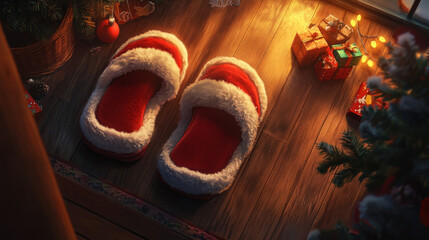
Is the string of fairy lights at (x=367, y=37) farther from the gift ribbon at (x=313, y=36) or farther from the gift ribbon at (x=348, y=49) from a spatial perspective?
the gift ribbon at (x=313, y=36)

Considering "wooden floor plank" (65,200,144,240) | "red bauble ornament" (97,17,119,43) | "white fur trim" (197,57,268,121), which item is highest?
"white fur trim" (197,57,268,121)

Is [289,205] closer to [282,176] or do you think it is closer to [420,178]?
[282,176]

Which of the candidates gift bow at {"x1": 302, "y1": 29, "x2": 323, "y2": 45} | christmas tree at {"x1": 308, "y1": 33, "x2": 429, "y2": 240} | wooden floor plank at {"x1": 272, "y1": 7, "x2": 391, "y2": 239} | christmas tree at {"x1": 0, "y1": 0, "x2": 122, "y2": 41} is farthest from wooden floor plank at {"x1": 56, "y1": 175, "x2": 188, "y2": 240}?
gift bow at {"x1": 302, "y1": 29, "x2": 323, "y2": 45}

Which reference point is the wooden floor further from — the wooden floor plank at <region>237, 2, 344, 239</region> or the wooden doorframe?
the wooden doorframe

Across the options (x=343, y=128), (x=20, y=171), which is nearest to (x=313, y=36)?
(x=343, y=128)

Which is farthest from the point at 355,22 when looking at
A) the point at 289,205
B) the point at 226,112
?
the point at 289,205

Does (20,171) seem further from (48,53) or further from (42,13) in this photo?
(48,53)

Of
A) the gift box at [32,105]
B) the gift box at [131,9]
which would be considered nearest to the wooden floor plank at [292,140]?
the gift box at [131,9]
